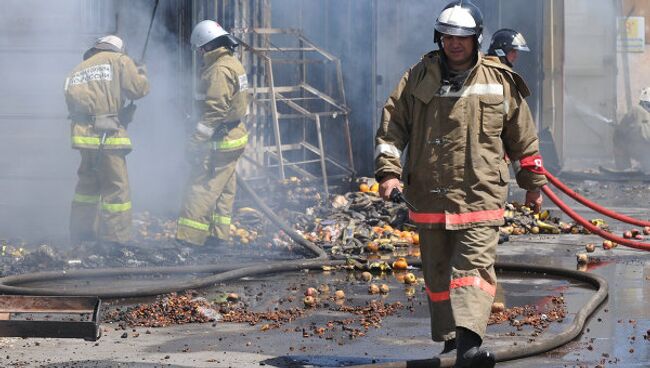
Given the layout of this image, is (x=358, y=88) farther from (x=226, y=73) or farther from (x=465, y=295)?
(x=465, y=295)

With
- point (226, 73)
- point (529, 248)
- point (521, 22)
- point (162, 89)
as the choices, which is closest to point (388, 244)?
point (529, 248)

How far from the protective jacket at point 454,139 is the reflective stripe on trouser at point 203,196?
4467 mm

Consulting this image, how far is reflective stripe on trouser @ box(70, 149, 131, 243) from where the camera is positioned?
1052 centimetres

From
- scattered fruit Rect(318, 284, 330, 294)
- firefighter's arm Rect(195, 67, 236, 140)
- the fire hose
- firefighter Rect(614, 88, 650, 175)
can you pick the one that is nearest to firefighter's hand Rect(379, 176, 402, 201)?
the fire hose

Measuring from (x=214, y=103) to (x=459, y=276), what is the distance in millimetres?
4850

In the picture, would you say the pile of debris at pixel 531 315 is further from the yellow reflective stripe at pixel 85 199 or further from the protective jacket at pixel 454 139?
the yellow reflective stripe at pixel 85 199

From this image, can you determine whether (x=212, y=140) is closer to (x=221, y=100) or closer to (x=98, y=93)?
(x=221, y=100)

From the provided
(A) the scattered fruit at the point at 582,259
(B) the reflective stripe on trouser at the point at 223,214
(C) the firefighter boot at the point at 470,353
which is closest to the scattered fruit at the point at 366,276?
(A) the scattered fruit at the point at 582,259

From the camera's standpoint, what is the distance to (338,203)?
12469 mm

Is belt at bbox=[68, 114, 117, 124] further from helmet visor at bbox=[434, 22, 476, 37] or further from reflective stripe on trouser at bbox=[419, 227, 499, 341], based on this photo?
helmet visor at bbox=[434, 22, 476, 37]

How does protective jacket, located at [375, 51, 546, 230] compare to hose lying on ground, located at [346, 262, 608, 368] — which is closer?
hose lying on ground, located at [346, 262, 608, 368]

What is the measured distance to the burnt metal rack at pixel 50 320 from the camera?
210 inches

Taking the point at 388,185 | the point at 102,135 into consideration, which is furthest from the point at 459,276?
the point at 102,135

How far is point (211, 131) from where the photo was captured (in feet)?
34.0
